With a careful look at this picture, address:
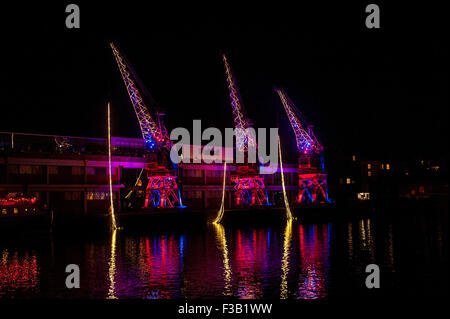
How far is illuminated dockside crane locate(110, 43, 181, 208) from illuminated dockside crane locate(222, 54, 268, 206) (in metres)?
12.0

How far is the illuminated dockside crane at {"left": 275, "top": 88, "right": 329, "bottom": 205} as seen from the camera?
81.4 m

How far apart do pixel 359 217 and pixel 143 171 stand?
34977 millimetres

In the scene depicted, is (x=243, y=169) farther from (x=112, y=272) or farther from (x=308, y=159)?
(x=112, y=272)

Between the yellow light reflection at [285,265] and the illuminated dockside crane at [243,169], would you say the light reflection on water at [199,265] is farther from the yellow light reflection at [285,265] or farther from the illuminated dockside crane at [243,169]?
the illuminated dockside crane at [243,169]

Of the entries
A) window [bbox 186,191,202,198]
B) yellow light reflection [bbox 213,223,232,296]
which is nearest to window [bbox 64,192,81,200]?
yellow light reflection [bbox 213,223,232,296]

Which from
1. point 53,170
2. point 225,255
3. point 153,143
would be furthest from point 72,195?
point 225,255

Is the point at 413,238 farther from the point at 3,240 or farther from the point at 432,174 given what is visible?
the point at 432,174

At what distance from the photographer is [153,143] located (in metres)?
61.7

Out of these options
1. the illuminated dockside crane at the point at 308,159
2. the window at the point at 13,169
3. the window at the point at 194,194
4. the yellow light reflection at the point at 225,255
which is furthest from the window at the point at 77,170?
the illuminated dockside crane at the point at 308,159

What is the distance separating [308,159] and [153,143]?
29578mm

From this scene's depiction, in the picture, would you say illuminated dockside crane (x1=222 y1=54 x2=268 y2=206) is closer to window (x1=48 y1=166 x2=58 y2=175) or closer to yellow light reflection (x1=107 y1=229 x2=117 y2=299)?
window (x1=48 y1=166 x2=58 y2=175)

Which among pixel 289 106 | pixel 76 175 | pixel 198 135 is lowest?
pixel 76 175
